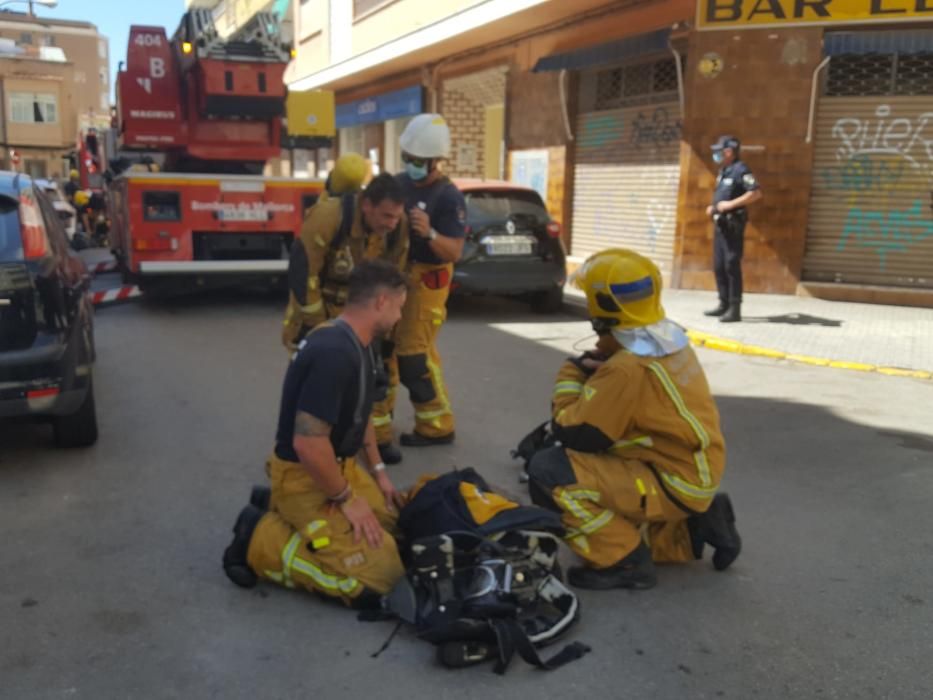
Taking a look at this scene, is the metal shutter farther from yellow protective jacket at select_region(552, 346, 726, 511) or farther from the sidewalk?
yellow protective jacket at select_region(552, 346, 726, 511)

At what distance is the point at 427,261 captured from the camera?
5164 millimetres

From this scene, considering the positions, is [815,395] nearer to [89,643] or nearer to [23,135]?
[89,643]

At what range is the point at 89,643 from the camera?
3062 mm

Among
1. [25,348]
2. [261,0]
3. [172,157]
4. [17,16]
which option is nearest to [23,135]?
[17,16]

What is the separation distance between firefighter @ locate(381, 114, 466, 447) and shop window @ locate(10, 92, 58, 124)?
6251cm

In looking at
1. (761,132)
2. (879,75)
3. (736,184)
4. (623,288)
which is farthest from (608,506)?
(879,75)

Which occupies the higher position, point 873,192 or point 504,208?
point 873,192

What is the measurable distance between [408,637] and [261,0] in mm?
24816

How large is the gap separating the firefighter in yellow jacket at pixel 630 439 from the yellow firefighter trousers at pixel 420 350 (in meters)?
1.72

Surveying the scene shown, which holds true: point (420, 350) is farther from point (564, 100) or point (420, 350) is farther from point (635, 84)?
point (564, 100)

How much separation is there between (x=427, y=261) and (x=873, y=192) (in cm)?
802

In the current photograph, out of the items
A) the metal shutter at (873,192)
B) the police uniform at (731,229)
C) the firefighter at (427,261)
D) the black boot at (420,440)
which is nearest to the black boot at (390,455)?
the firefighter at (427,261)

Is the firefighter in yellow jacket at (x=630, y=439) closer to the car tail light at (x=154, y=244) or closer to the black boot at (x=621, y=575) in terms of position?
the black boot at (x=621, y=575)

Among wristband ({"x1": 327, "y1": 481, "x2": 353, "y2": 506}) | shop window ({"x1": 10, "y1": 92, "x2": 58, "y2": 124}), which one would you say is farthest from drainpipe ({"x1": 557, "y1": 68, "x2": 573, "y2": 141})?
shop window ({"x1": 10, "y1": 92, "x2": 58, "y2": 124})
